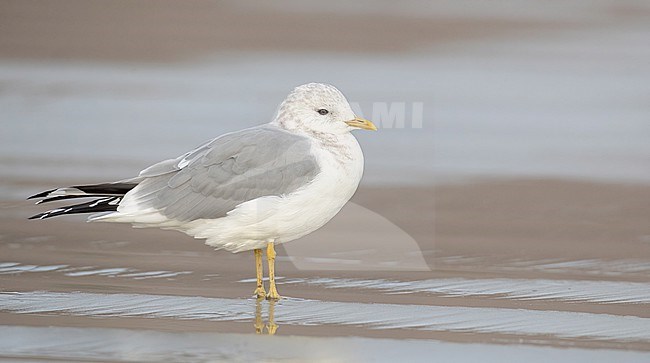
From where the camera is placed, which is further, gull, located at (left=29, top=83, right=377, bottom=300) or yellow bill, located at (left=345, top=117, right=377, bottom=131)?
yellow bill, located at (left=345, top=117, right=377, bottom=131)

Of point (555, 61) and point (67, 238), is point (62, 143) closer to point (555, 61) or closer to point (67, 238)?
point (67, 238)

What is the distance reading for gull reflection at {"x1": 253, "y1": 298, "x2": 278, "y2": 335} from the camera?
524cm

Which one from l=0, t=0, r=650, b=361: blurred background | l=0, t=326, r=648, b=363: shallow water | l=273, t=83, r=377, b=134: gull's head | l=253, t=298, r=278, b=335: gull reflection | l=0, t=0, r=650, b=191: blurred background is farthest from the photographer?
l=0, t=0, r=650, b=191: blurred background

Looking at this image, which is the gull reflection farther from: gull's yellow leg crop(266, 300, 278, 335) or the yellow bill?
the yellow bill

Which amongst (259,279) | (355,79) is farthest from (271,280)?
(355,79)

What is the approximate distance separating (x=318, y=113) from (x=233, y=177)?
507mm

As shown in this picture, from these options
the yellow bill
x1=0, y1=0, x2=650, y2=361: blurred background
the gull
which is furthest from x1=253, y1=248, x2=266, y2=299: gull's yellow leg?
the yellow bill

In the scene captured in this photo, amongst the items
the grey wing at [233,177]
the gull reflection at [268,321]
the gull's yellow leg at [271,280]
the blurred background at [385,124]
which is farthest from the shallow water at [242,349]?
the grey wing at [233,177]

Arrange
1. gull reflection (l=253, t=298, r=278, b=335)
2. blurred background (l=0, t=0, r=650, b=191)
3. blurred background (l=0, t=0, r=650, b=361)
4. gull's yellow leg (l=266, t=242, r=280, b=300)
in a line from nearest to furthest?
gull reflection (l=253, t=298, r=278, b=335), gull's yellow leg (l=266, t=242, r=280, b=300), blurred background (l=0, t=0, r=650, b=361), blurred background (l=0, t=0, r=650, b=191)

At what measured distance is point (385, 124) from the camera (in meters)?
9.68

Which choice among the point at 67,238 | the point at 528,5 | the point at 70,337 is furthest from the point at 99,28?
the point at 70,337

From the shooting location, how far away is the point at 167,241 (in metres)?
7.16

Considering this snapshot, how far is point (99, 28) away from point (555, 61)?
4.19 m

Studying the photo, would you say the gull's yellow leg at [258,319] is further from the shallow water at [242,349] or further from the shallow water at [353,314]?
the shallow water at [242,349]
